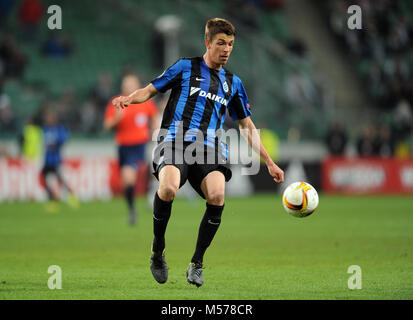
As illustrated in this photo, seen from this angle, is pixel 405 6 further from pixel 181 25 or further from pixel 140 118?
pixel 140 118

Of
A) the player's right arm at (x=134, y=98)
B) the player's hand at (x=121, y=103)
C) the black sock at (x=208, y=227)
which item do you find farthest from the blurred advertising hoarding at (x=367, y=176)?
the player's hand at (x=121, y=103)

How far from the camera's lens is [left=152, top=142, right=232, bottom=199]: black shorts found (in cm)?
670

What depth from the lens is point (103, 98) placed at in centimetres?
2192

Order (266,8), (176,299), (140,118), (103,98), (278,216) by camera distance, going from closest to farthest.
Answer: (176,299), (140,118), (278,216), (103,98), (266,8)

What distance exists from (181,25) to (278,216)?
10.9 m

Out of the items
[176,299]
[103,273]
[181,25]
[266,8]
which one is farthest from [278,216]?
[266,8]

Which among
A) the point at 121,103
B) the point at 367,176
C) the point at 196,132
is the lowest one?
the point at 196,132

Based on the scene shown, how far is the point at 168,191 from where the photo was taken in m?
6.54

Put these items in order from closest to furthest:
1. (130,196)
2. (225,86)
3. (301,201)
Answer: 1. (225,86)
2. (301,201)
3. (130,196)

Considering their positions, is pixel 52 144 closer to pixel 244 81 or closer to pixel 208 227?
pixel 244 81

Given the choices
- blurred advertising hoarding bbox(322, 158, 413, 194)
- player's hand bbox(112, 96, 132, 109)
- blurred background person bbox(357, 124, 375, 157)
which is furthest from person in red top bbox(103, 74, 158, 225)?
blurred background person bbox(357, 124, 375, 157)

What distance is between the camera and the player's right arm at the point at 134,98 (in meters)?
6.37

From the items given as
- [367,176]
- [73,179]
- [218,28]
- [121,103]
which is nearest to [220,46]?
[218,28]

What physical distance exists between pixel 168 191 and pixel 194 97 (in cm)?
90
